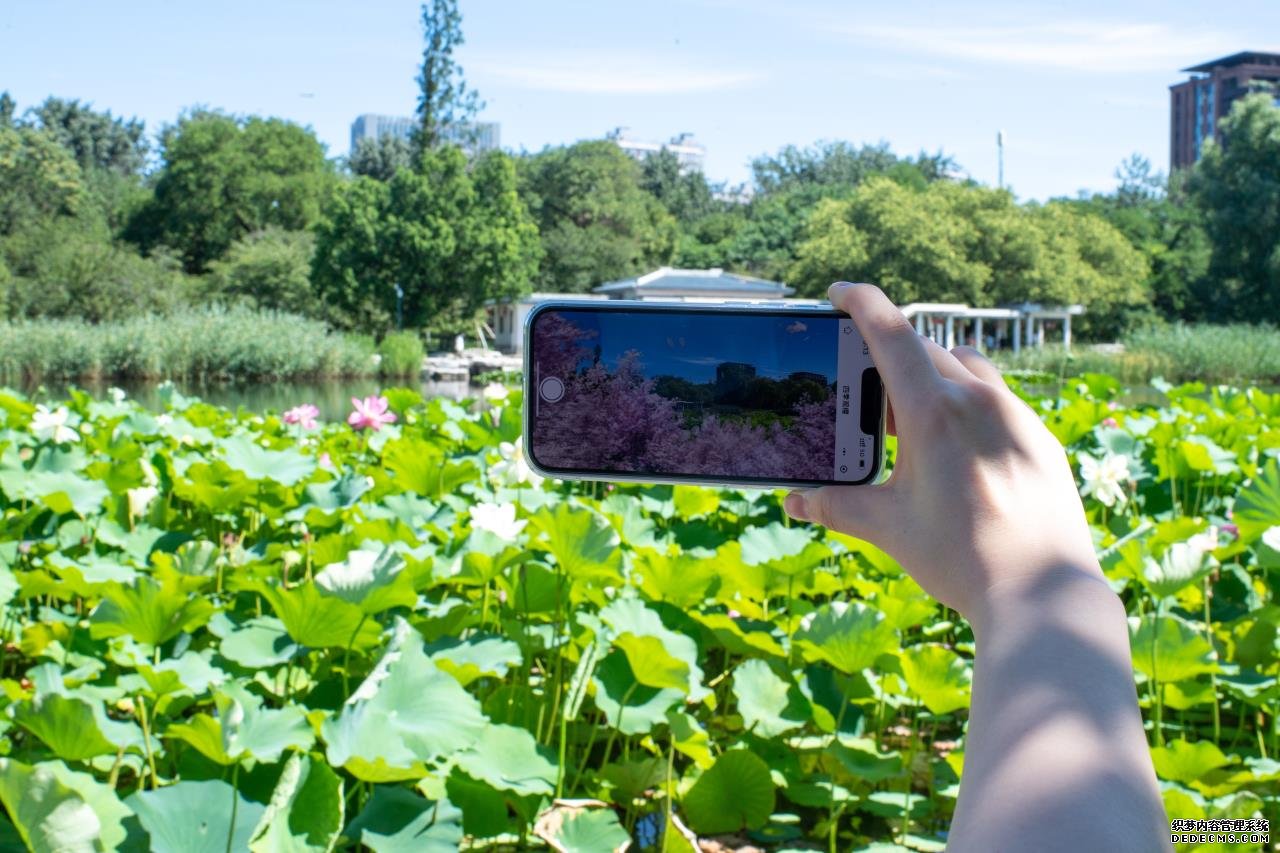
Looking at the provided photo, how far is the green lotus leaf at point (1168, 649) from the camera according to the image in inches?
61.0

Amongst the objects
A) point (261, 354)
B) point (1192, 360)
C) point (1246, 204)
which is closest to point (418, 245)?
point (261, 354)

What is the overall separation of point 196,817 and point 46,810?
0.13 meters

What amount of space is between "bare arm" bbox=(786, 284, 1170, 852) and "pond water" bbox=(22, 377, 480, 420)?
32.8 ft

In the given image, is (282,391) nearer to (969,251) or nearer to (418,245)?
(418,245)

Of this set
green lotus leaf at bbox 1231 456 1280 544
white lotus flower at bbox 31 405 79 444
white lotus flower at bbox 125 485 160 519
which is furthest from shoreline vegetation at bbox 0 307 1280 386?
white lotus flower at bbox 125 485 160 519

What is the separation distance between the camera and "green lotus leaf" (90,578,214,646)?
1433 millimetres

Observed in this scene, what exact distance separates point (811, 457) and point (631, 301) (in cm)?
16

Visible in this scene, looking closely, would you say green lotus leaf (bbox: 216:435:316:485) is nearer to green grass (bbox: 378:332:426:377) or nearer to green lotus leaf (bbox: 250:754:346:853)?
green lotus leaf (bbox: 250:754:346:853)

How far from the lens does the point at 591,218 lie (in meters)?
36.3

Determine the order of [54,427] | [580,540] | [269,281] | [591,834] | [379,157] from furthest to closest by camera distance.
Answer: [379,157]
[269,281]
[54,427]
[580,540]
[591,834]

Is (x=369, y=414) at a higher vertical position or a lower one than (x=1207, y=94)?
A: lower

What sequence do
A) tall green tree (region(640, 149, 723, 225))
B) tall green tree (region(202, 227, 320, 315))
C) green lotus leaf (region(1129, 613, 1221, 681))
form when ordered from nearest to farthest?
green lotus leaf (region(1129, 613, 1221, 681)), tall green tree (region(202, 227, 320, 315)), tall green tree (region(640, 149, 723, 225))

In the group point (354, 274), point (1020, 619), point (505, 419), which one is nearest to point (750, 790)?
point (1020, 619)

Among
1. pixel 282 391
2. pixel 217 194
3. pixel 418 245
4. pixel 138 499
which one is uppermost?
pixel 217 194
